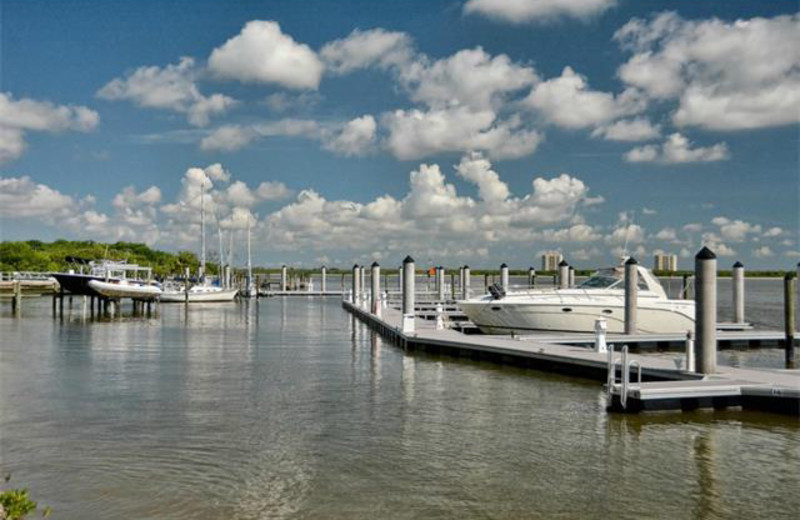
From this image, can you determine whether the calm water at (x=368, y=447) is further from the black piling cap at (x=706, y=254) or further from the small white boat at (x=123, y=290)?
the small white boat at (x=123, y=290)

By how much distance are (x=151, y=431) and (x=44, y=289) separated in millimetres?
79017

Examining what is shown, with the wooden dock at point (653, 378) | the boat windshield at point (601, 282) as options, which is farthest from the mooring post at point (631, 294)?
the wooden dock at point (653, 378)

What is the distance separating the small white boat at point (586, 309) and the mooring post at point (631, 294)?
4.86 ft

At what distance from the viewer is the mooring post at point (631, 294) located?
25.1 m

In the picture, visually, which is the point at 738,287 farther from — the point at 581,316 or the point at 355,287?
the point at 355,287

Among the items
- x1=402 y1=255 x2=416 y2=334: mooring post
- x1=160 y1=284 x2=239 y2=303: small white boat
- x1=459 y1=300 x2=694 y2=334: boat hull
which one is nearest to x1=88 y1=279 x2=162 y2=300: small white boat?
x1=160 y1=284 x2=239 y2=303: small white boat

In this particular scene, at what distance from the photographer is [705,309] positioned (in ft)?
50.5

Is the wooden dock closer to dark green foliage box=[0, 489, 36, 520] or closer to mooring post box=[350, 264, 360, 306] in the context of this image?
dark green foliage box=[0, 489, 36, 520]

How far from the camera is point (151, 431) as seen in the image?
12711 mm

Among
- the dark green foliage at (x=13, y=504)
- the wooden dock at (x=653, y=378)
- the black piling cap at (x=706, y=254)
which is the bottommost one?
the wooden dock at (x=653, y=378)

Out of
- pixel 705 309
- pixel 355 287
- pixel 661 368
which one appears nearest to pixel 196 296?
pixel 355 287

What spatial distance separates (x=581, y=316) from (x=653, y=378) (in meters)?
10.5

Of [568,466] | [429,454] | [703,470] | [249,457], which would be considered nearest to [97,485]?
[249,457]

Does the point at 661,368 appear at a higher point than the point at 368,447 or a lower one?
higher
